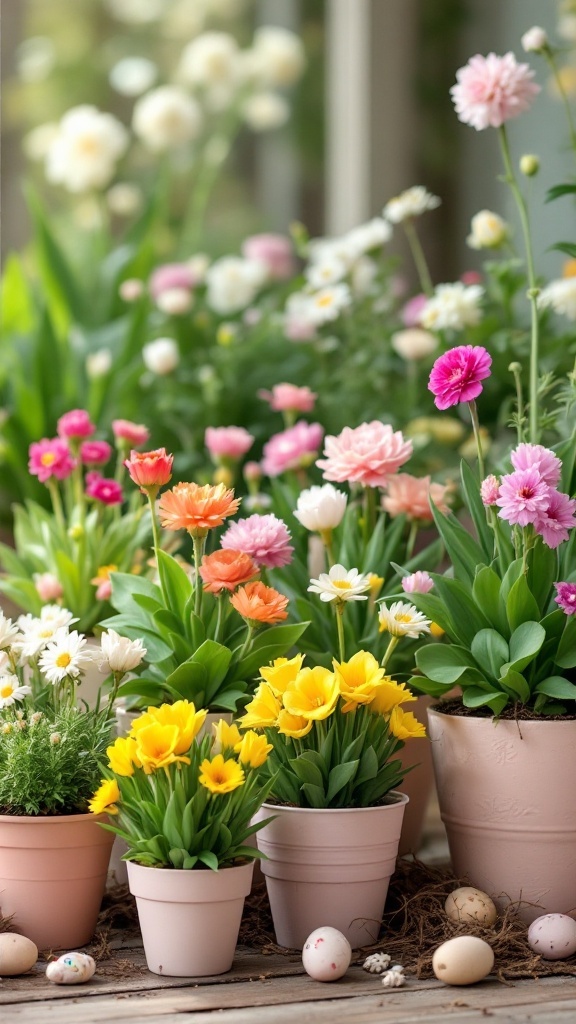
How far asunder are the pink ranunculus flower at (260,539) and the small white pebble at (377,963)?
1.30 feet

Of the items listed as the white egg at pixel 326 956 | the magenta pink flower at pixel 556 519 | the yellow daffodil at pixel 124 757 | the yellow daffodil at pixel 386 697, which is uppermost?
the magenta pink flower at pixel 556 519

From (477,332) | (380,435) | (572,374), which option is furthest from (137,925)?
(477,332)

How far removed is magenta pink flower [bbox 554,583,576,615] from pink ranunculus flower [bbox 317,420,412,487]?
0.27m

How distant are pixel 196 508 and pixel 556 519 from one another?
34 cm

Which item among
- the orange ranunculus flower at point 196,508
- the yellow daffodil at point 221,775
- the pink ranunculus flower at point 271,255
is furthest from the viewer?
the pink ranunculus flower at point 271,255

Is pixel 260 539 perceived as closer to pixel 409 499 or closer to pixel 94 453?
pixel 409 499

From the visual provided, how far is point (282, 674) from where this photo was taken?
115 centimetres

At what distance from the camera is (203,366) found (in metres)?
2.29

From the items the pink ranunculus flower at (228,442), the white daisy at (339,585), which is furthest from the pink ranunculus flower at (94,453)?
the white daisy at (339,585)

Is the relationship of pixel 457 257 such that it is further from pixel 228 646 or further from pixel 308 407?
pixel 228 646

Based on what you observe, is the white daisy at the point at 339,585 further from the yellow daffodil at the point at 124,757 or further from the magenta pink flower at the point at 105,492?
the magenta pink flower at the point at 105,492

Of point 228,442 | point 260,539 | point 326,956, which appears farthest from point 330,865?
point 228,442

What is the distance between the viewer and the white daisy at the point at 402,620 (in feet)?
3.86

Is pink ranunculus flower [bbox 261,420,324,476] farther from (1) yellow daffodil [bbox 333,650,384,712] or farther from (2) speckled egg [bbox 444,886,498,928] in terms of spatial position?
(2) speckled egg [bbox 444,886,498,928]
